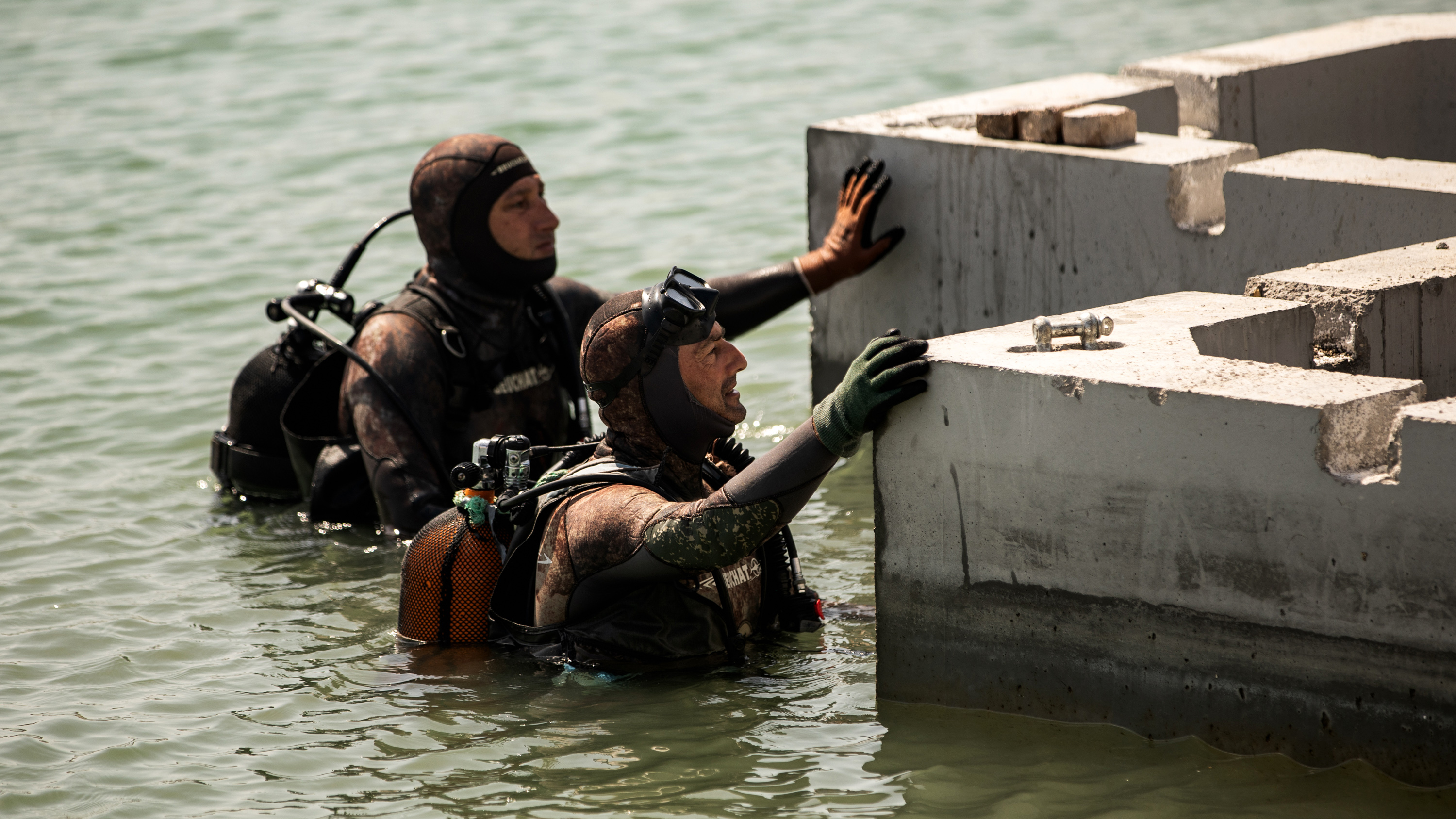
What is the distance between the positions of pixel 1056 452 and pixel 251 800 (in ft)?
7.26

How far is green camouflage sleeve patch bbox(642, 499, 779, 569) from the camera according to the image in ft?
13.5

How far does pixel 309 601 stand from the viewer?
5.85 metres

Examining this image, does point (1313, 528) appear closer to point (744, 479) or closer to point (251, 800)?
point (744, 479)

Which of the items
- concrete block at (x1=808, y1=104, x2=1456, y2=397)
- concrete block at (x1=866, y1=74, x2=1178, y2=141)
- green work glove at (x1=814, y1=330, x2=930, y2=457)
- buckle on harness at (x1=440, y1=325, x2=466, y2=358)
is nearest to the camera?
green work glove at (x1=814, y1=330, x2=930, y2=457)

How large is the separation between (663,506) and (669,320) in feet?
1.59

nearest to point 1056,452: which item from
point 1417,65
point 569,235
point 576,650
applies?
point 576,650

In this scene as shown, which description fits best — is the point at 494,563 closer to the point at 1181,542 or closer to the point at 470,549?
the point at 470,549

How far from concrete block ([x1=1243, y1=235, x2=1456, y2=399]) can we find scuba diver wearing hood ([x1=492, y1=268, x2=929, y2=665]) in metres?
1.29

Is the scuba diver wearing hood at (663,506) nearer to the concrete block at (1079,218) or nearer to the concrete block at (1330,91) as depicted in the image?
the concrete block at (1079,218)

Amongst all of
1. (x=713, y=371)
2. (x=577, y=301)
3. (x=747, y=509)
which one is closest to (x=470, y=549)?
(x=713, y=371)

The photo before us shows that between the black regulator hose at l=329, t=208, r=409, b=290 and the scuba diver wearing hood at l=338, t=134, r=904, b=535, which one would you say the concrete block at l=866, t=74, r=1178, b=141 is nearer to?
the scuba diver wearing hood at l=338, t=134, r=904, b=535

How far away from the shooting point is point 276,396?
6.72 m

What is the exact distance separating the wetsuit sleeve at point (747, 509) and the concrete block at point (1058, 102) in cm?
295

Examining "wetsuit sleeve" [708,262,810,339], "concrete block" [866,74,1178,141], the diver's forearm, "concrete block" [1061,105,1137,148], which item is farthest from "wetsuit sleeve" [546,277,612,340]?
the diver's forearm
